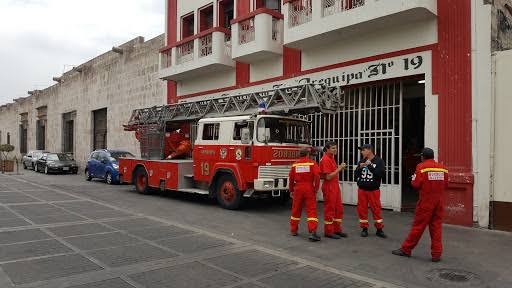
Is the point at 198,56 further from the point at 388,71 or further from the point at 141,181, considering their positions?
the point at 388,71

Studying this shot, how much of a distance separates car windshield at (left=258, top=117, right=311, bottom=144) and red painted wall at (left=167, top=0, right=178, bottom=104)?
31.1 ft

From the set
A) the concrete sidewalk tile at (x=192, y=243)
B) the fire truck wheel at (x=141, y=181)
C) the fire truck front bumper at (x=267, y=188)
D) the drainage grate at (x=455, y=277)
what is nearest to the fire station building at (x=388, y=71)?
the fire truck front bumper at (x=267, y=188)

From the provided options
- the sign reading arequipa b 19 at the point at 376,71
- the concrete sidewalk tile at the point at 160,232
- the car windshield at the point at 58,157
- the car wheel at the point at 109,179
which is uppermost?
the sign reading arequipa b 19 at the point at 376,71

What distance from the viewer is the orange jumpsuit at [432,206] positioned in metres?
6.09

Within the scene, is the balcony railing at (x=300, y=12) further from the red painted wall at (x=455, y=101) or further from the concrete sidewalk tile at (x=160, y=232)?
the concrete sidewalk tile at (x=160, y=232)

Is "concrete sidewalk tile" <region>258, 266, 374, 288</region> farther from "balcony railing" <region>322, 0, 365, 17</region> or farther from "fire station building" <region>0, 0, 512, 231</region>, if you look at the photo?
"balcony railing" <region>322, 0, 365, 17</region>

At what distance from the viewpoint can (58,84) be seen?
120 feet

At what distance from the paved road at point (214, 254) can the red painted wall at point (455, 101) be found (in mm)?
723

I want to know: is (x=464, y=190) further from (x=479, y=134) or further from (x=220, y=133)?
(x=220, y=133)

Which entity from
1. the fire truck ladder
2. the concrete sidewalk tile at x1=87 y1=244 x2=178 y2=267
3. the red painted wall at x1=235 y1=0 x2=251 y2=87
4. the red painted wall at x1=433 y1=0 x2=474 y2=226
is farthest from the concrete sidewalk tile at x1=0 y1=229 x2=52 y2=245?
the red painted wall at x1=235 y1=0 x2=251 y2=87

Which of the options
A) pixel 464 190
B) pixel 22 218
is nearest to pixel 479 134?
pixel 464 190

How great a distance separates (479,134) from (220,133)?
6196 millimetres

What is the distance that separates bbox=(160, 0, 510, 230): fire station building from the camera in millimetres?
8797

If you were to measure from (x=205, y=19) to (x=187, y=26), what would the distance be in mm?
1459
